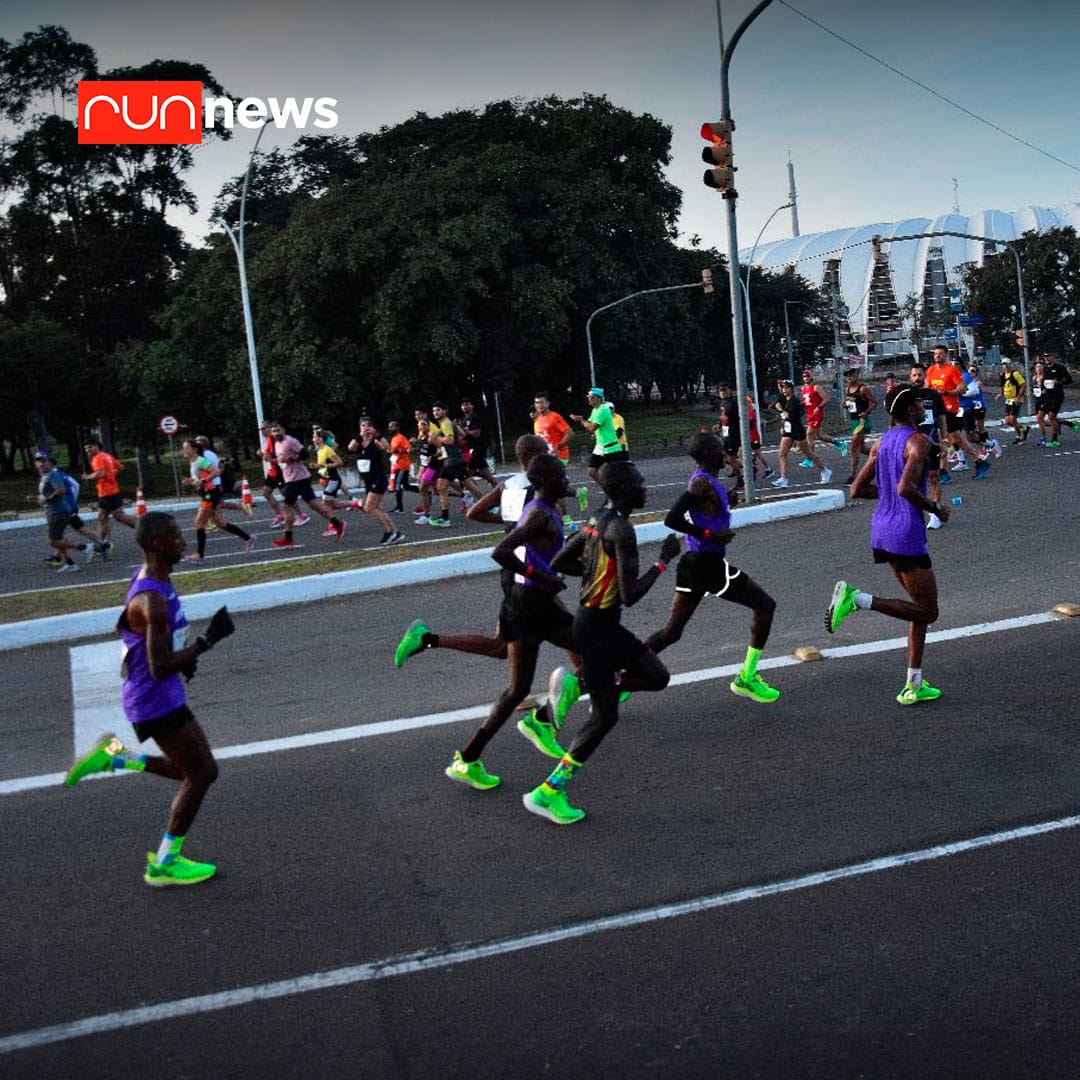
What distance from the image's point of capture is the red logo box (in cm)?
4625

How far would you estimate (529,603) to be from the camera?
606cm

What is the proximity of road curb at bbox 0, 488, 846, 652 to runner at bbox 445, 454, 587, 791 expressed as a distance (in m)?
6.11

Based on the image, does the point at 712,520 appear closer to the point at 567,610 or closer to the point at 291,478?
the point at 567,610

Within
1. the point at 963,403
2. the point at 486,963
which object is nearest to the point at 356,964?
the point at 486,963

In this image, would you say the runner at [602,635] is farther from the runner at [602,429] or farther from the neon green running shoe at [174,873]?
the runner at [602,429]

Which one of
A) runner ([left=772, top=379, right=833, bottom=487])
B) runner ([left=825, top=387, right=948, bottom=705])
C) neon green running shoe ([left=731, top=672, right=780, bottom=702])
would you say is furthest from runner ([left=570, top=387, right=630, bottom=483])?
runner ([left=825, top=387, right=948, bottom=705])

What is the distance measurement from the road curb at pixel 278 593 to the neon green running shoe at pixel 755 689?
5.69m

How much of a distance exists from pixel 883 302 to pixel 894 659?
118 m

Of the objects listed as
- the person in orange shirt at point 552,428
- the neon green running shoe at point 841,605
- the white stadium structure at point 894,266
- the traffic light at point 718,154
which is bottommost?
the neon green running shoe at point 841,605

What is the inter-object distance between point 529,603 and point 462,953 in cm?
209

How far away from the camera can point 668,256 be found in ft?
152

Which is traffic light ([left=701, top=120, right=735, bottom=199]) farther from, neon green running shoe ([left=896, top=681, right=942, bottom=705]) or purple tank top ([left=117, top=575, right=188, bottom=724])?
purple tank top ([left=117, top=575, right=188, bottom=724])

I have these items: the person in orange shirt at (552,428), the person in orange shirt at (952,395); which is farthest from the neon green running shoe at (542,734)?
the person in orange shirt at (952,395)

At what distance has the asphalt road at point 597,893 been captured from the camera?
12.3 ft
